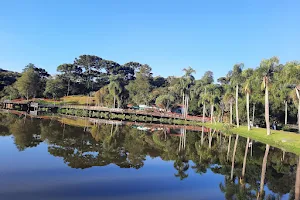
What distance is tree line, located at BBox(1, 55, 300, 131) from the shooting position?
133ft

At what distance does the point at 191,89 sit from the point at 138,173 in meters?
64.9

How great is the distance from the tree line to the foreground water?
653 inches

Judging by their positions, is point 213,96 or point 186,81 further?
point 186,81

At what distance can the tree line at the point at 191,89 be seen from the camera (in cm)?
4056

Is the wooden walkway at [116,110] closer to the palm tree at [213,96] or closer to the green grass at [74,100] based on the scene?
the palm tree at [213,96]

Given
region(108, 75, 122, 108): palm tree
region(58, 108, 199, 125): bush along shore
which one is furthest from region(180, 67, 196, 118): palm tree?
region(108, 75, 122, 108): palm tree

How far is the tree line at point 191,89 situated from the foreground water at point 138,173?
16582mm

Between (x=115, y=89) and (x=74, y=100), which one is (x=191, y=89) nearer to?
(x=115, y=89)

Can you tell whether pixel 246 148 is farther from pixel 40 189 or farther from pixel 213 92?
pixel 213 92

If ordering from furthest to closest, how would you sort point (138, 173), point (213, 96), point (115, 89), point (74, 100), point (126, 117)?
point (74, 100)
point (115, 89)
point (126, 117)
point (213, 96)
point (138, 173)

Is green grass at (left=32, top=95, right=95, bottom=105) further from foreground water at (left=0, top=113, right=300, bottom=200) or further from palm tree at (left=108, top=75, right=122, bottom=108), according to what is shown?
foreground water at (left=0, top=113, right=300, bottom=200)

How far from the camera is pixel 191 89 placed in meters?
80.3

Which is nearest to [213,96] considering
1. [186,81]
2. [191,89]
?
[186,81]

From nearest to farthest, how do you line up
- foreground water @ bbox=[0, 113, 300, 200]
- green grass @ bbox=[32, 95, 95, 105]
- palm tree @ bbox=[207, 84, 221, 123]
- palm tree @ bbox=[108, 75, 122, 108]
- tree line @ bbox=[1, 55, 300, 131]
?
foreground water @ bbox=[0, 113, 300, 200]
tree line @ bbox=[1, 55, 300, 131]
palm tree @ bbox=[207, 84, 221, 123]
palm tree @ bbox=[108, 75, 122, 108]
green grass @ bbox=[32, 95, 95, 105]
